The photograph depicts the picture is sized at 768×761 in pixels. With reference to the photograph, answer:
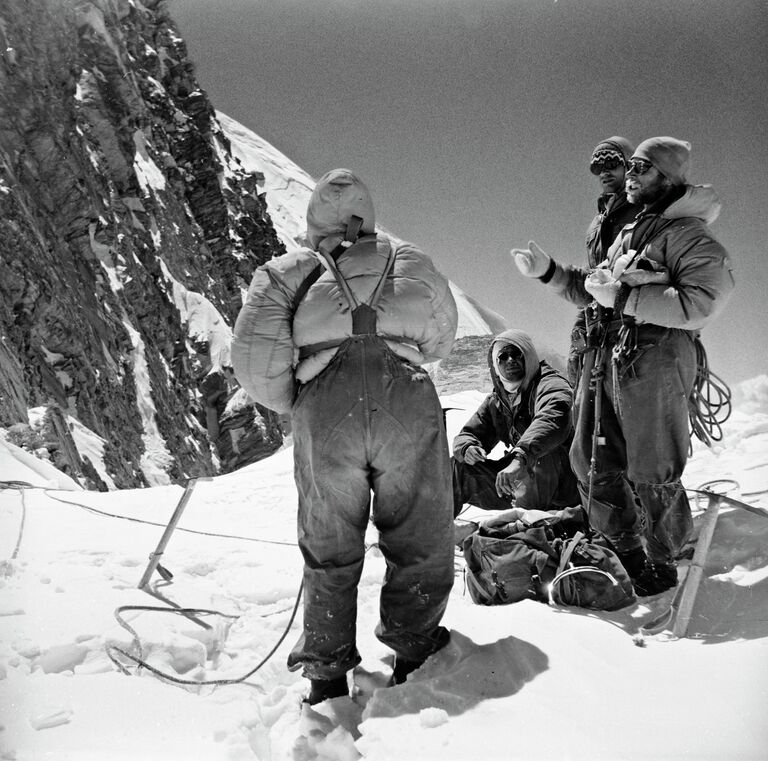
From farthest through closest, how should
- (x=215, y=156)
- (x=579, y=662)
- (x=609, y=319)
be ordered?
1. (x=215, y=156)
2. (x=609, y=319)
3. (x=579, y=662)

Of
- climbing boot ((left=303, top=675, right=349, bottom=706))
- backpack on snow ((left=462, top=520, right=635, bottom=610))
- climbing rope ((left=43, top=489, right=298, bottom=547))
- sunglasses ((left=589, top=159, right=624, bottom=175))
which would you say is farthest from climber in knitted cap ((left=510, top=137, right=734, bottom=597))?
climbing rope ((left=43, top=489, right=298, bottom=547))

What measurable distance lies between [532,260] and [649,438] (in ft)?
3.63

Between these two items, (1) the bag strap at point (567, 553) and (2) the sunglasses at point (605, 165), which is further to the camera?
(2) the sunglasses at point (605, 165)

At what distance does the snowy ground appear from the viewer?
4.95 ft

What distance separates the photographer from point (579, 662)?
1.86m

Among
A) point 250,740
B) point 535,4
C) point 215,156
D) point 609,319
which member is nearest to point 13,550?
point 250,740

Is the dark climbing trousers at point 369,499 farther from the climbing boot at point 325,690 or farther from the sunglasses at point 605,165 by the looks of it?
the sunglasses at point 605,165

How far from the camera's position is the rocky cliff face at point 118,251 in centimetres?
1619

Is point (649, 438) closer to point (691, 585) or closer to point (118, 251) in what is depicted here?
point (691, 585)

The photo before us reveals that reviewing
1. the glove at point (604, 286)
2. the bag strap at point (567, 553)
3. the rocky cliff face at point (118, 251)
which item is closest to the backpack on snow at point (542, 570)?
the bag strap at point (567, 553)

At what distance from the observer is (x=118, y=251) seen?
77.0 ft

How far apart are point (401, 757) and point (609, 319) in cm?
204

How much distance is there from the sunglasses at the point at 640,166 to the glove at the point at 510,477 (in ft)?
4.87

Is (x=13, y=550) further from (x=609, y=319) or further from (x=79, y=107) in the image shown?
(x=79, y=107)
